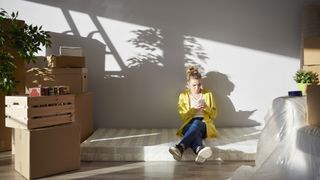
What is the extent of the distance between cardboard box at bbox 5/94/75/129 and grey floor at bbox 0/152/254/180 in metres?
0.41

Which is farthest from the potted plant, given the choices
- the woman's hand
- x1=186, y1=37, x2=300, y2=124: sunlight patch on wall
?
the woman's hand

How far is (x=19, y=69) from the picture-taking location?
352 centimetres

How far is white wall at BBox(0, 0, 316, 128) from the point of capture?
13.1 feet

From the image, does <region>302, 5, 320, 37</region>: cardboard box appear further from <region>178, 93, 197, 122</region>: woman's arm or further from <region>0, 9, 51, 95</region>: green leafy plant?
<region>0, 9, 51, 95</region>: green leafy plant

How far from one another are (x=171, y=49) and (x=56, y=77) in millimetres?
1332

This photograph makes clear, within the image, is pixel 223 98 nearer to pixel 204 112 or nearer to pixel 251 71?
pixel 251 71

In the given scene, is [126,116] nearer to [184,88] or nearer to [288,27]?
[184,88]

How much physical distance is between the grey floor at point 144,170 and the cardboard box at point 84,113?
56 centimetres

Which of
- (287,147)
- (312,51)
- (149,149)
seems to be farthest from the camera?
(312,51)

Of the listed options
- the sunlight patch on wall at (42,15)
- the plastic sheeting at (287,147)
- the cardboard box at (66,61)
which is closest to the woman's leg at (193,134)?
the plastic sheeting at (287,147)

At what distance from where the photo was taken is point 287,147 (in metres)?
2.37

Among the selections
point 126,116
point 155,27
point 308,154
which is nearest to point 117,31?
point 155,27

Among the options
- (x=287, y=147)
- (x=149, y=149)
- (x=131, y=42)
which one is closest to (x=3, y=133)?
(x=149, y=149)

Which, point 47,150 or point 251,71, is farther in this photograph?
point 251,71
